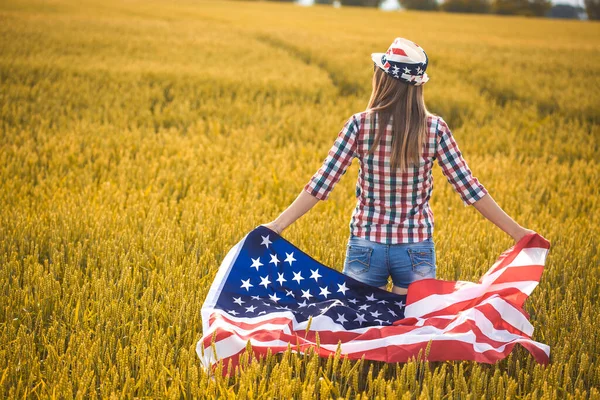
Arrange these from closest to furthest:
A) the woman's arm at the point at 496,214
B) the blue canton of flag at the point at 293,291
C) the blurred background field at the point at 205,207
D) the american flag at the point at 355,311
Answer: the blurred background field at the point at 205,207
the american flag at the point at 355,311
the woman's arm at the point at 496,214
the blue canton of flag at the point at 293,291

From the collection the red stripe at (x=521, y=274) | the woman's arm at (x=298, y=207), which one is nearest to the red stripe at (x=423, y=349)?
the red stripe at (x=521, y=274)

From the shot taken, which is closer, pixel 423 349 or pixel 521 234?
pixel 423 349

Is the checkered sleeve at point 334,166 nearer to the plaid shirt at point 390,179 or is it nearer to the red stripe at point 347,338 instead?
the plaid shirt at point 390,179

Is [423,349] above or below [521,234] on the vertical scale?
below

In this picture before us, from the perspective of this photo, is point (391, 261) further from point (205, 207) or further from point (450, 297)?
point (205, 207)

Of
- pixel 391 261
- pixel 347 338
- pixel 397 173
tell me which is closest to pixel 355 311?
pixel 347 338

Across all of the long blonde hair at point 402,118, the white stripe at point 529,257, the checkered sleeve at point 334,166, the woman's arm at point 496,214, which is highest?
the long blonde hair at point 402,118

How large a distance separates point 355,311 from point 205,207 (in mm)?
2446

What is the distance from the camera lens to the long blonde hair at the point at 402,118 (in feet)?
9.46

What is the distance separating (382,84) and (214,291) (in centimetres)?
148

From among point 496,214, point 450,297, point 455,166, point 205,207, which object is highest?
point 455,166

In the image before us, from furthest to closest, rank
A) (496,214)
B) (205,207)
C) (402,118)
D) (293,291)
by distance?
1. (205,207)
2. (293,291)
3. (496,214)
4. (402,118)

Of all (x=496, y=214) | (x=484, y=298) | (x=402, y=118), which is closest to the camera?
(x=402, y=118)

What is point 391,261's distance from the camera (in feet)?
10.2
